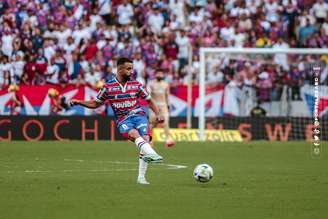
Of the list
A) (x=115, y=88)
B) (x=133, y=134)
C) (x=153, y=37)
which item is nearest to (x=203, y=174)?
(x=133, y=134)

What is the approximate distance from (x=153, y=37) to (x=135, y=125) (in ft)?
61.5

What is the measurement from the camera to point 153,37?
33.7m

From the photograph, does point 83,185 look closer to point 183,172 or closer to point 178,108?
point 183,172

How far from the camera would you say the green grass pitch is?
1114 cm

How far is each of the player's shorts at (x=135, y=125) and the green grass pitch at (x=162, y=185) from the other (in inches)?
33.1

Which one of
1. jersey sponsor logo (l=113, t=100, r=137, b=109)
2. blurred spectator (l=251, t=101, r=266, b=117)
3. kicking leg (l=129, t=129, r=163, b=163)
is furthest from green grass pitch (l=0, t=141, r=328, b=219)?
blurred spectator (l=251, t=101, r=266, b=117)

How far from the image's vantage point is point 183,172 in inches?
685

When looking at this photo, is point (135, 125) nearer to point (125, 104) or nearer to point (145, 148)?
point (125, 104)

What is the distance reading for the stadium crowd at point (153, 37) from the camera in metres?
31.9

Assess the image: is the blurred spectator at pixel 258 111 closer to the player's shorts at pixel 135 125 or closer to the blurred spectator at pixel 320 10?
the blurred spectator at pixel 320 10

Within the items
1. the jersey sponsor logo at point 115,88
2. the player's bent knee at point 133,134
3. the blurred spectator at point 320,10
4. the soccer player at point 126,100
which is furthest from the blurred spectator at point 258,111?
the player's bent knee at point 133,134

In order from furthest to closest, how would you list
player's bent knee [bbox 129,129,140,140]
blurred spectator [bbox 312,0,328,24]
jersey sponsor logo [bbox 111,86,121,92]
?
blurred spectator [bbox 312,0,328,24], jersey sponsor logo [bbox 111,86,121,92], player's bent knee [bbox 129,129,140,140]

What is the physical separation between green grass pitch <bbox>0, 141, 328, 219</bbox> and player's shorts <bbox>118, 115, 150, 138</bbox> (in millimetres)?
841

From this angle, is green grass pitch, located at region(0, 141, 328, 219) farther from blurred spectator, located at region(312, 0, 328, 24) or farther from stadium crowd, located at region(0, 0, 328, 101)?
blurred spectator, located at region(312, 0, 328, 24)
